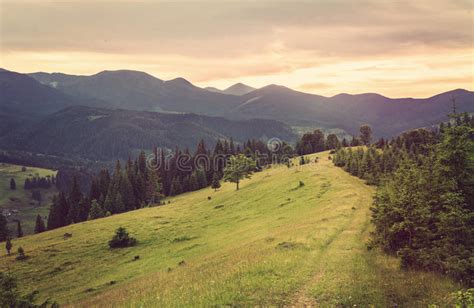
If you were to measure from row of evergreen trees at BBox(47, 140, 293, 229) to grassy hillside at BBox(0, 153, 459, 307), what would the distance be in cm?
3959

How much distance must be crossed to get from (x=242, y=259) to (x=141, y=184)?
4398 inches

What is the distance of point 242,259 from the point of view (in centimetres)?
2869

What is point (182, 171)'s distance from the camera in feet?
492

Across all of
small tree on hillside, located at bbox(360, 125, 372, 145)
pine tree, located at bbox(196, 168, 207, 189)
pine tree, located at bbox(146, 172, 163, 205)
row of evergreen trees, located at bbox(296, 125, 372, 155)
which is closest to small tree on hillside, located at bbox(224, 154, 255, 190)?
pine tree, located at bbox(146, 172, 163, 205)

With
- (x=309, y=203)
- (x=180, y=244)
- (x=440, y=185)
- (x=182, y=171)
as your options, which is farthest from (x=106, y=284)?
(x=182, y=171)

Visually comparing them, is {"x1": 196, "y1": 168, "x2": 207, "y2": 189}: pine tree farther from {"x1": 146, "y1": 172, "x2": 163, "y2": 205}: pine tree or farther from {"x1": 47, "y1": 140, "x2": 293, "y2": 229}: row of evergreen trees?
{"x1": 146, "y1": 172, "x2": 163, "y2": 205}: pine tree

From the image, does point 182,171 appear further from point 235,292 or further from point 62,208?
point 235,292

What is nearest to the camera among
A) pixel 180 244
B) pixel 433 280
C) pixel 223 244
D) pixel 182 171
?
pixel 433 280

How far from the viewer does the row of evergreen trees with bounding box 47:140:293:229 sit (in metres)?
118

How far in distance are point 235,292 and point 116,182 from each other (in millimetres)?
116556

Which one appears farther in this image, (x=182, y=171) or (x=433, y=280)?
(x=182, y=171)

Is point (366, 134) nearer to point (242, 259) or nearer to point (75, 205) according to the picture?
point (75, 205)

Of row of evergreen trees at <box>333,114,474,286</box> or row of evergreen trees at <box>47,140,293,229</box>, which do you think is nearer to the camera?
row of evergreen trees at <box>333,114,474,286</box>

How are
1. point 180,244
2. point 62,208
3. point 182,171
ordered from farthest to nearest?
point 182,171 < point 62,208 < point 180,244
